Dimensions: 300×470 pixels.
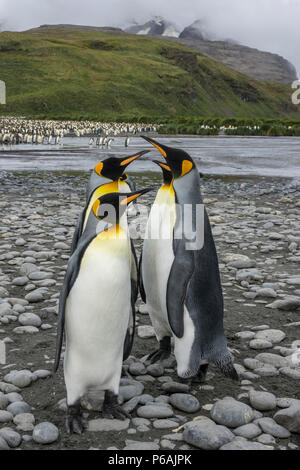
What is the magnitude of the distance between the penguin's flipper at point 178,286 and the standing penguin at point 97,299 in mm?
340

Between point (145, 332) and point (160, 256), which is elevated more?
point (160, 256)

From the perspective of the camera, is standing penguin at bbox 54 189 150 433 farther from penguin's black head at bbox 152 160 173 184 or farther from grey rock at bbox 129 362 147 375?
penguin's black head at bbox 152 160 173 184

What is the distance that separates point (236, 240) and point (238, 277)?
150cm

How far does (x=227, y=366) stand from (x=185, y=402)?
38cm

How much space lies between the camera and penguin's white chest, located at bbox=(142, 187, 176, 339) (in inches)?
113

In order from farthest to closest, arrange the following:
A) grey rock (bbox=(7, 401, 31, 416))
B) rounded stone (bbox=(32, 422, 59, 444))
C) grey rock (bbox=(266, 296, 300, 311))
Result: 1. grey rock (bbox=(266, 296, 300, 311))
2. grey rock (bbox=(7, 401, 31, 416))
3. rounded stone (bbox=(32, 422, 59, 444))

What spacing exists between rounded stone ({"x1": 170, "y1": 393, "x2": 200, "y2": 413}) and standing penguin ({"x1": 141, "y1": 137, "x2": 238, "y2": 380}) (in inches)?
7.8

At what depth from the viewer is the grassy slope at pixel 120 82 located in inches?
3438

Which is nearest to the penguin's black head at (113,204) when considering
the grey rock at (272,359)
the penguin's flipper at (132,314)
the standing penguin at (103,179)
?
the standing penguin at (103,179)

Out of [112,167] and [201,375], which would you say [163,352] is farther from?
[112,167]

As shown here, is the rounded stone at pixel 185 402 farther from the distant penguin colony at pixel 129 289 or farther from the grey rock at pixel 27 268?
the grey rock at pixel 27 268

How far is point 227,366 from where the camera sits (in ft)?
9.22

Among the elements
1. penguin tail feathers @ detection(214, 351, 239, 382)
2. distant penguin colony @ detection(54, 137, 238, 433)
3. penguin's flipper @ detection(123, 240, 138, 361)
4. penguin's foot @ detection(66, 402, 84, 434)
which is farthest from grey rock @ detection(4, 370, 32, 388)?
penguin tail feathers @ detection(214, 351, 239, 382)

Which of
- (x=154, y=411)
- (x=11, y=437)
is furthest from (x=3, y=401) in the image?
(x=154, y=411)
